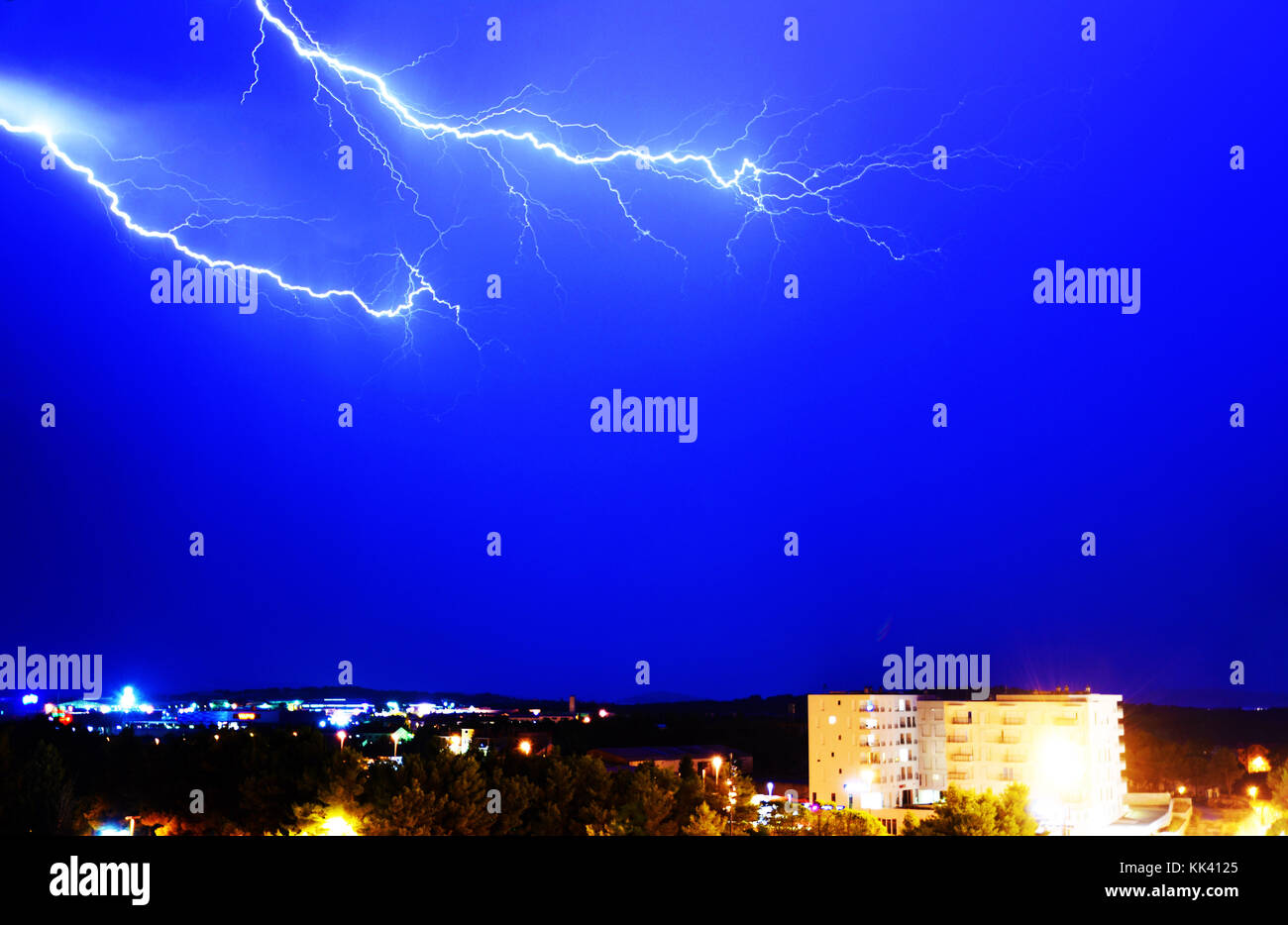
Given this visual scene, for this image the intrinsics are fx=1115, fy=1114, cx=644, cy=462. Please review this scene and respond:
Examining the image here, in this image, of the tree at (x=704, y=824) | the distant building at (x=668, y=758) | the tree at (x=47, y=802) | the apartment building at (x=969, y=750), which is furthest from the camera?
the distant building at (x=668, y=758)

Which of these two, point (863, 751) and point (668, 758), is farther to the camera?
point (668, 758)

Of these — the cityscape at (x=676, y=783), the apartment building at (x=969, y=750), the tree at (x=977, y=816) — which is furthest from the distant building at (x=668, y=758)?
the tree at (x=977, y=816)

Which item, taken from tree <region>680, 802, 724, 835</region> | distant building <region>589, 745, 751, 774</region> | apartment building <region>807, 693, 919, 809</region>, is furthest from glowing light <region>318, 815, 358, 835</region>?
distant building <region>589, 745, 751, 774</region>

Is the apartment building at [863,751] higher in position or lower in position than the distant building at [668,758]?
higher

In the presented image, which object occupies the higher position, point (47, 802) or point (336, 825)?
point (47, 802)

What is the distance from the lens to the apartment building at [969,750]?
121 feet

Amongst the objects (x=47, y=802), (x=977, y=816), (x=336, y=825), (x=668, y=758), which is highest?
(x=47, y=802)

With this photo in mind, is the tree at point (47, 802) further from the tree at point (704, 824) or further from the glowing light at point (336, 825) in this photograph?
the tree at point (704, 824)

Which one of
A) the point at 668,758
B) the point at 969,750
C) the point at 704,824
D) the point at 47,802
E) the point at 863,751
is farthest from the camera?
the point at 668,758

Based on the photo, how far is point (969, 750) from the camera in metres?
39.0

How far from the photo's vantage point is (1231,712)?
102 metres

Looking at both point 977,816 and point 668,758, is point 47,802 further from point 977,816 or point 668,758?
point 668,758

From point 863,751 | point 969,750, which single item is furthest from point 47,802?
point 969,750
